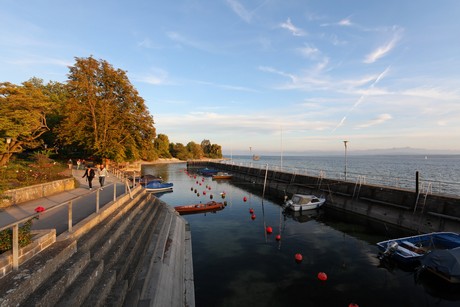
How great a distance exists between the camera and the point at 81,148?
44.1 m

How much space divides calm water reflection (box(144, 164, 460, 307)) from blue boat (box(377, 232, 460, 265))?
0.80m

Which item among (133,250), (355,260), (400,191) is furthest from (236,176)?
(133,250)

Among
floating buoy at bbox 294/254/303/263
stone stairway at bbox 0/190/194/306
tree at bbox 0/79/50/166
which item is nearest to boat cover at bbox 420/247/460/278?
floating buoy at bbox 294/254/303/263

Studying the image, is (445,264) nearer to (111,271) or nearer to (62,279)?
(111,271)

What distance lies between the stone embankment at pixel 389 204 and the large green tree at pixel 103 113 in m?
28.5

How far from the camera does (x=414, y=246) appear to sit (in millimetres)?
15648

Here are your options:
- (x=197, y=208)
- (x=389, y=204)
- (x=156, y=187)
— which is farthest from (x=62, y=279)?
(x=156, y=187)

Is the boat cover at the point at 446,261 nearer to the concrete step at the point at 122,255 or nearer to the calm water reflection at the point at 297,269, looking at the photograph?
the calm water reflection at the point at 297,269

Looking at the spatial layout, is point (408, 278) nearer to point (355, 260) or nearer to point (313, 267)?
point (355, 260)

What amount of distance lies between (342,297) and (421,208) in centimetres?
1458

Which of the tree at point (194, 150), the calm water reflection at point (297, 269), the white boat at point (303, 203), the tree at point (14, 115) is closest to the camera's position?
the calm water reflection at point (297, 269)

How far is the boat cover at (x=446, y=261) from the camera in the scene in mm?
12133

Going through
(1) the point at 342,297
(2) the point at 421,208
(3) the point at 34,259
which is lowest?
A: (1) the point at 342,297

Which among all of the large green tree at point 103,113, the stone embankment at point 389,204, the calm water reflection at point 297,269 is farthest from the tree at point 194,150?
the calm water reflection at point 297,269
